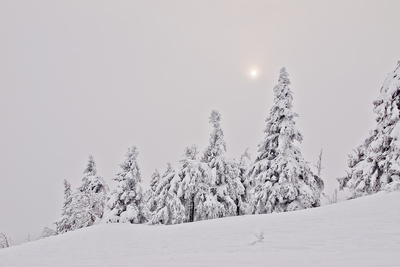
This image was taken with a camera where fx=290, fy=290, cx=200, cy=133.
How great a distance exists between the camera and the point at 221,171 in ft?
77.8

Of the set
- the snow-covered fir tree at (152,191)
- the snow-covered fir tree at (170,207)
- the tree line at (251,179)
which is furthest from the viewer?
the snow-covered fir tree at (152,191)

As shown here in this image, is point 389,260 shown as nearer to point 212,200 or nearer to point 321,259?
point 321,259

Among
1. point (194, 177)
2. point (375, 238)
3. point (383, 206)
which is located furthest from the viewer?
point (194, 177)

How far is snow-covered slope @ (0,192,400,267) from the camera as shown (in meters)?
7.05

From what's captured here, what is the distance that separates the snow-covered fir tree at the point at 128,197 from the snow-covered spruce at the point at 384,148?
16572 millimetres

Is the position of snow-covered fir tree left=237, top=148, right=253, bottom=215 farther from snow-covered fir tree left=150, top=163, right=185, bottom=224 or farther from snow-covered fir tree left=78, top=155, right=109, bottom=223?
snow-covered fir tree left=78, top=155, right=109, bottom=223

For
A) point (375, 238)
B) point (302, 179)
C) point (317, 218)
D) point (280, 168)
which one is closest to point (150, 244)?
point (317, 218)

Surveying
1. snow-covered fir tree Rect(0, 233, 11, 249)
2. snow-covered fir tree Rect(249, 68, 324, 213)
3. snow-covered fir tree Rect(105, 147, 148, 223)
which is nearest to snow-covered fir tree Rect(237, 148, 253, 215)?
snow-covered fir tree Rect(249, 68, 324, 213)

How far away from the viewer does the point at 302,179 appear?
19984 millimetres

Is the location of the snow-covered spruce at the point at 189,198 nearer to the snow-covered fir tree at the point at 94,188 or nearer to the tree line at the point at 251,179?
the tree line at the point at 251,179

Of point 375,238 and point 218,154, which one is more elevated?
point 218,154

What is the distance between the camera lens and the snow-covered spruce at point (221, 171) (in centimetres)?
2352

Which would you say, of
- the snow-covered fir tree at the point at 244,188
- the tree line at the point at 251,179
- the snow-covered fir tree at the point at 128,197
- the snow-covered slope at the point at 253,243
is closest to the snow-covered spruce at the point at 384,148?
the tree line at the point at 251,179

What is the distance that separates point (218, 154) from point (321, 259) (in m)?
17.9
